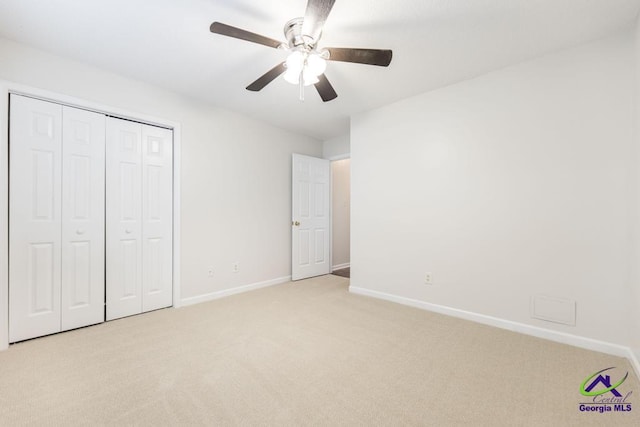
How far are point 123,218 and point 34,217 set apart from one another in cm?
65

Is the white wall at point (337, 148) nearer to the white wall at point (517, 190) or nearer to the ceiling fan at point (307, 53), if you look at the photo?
the white wall at point (517, 190)

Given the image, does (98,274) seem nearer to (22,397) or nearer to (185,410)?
(22,397)

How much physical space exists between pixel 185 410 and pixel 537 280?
9.36ft

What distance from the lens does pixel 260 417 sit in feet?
4.91

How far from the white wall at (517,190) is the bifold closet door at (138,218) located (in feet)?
8.24

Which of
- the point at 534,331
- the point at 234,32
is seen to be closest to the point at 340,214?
the point at 534,331

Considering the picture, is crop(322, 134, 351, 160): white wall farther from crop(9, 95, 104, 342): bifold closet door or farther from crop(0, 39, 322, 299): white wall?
crop(9, 95, 104, 342): bifold closet door

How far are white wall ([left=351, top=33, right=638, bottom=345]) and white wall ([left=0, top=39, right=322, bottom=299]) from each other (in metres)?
1.53

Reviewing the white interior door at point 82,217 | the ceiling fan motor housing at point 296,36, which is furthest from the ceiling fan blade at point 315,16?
the white interior door at point 82,217

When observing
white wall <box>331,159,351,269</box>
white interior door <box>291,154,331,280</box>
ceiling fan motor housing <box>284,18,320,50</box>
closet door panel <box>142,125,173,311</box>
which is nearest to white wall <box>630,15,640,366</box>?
ceiling fan motor housing <box>284,18,320,50</box>

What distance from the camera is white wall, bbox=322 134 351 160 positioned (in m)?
4.80

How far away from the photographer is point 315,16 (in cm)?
159

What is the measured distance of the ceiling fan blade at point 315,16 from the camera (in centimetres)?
149

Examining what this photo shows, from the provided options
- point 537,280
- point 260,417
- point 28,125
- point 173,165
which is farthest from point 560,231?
point 28,125
